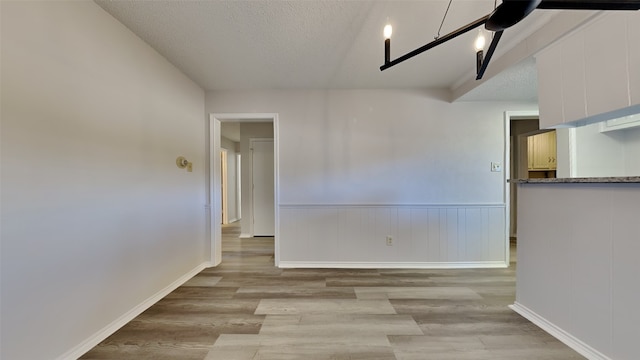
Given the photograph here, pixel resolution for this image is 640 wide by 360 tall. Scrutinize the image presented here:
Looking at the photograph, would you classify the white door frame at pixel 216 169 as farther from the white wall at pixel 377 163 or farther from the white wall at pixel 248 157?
the white wall at pixel 248 157

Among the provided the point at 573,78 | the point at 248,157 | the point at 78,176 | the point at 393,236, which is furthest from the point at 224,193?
the point at 573,78

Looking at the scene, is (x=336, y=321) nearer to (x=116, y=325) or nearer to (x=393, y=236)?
(x=393, y=236)

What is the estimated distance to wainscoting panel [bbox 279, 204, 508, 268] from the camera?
3205 mm

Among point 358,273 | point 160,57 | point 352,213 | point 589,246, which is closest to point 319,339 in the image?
point 358,273

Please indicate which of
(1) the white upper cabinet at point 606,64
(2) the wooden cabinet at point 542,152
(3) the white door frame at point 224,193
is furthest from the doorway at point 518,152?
(3) the white door frame at point 224,193

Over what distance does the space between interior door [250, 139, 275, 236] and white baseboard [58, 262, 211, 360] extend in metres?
2.34

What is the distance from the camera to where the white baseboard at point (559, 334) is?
5.07 ft

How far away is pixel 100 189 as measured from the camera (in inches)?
69.6

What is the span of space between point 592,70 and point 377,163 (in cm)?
199

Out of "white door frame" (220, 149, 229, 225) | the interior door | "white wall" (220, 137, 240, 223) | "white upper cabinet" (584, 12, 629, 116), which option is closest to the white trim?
"white upper cabinet" (584, 12, 629, 116)

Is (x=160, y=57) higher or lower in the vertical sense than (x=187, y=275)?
higher

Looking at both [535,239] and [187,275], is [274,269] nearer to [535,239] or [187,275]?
[187,275]

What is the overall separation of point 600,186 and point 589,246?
395 millimetres

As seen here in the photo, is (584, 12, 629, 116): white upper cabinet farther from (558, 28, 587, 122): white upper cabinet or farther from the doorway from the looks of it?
the doorway
